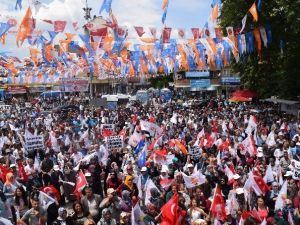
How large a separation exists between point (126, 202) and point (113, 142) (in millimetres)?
5368

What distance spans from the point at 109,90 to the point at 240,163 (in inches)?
3500

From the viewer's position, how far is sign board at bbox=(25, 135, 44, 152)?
14383 millimetres

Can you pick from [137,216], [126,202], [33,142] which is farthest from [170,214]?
[33,142]

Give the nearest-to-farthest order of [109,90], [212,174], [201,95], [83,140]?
[212,174] → [83,140] → [201,95] → [109,90]

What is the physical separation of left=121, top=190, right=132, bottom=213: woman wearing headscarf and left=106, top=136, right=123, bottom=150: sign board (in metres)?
4.89

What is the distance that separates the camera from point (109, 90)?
101 meters

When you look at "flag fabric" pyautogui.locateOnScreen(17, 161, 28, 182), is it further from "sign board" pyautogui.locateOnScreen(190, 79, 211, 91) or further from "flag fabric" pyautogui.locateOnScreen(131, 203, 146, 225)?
"sign board" pyautogui.locateOnScreen(190, 79, 211, 91)

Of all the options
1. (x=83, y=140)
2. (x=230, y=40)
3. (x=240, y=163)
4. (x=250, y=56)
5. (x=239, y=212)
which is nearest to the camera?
(x=239, y=212)

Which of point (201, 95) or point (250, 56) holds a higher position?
→ point (250, 56)

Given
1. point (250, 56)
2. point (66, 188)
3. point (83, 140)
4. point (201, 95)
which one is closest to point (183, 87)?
point (201, 95)

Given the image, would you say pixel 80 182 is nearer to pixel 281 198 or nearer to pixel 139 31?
pixel 281 198

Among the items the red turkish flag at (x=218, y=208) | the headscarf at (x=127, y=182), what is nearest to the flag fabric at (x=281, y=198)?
the red turkish flag at (x=218, y=208)

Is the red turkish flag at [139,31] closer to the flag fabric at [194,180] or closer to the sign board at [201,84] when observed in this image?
the flag fabric at [194,180]

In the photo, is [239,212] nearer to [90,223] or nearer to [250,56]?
[90,223]
